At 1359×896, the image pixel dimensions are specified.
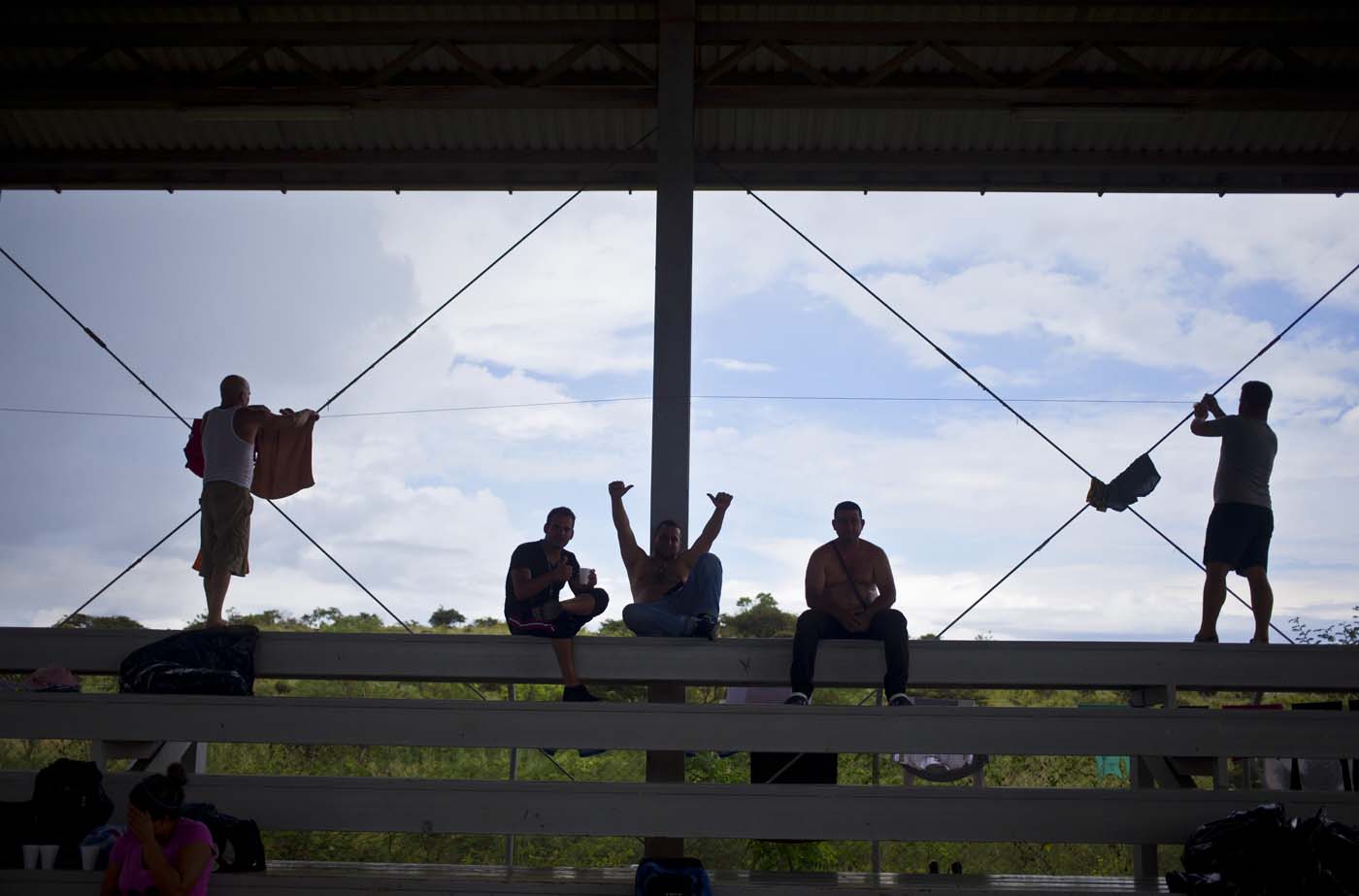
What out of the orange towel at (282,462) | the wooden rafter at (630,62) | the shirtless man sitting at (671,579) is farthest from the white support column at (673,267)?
the orange towel at (282,462)

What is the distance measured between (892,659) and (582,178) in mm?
4300

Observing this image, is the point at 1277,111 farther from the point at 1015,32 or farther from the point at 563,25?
the point at 563,25

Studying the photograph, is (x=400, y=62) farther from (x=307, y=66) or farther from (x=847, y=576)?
(x=847, y=576)

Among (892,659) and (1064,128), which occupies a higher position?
(1064,128)

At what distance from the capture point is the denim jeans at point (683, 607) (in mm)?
5605

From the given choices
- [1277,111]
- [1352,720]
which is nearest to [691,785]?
[1352,720]

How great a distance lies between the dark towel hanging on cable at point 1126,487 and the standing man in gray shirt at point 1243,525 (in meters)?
0.80

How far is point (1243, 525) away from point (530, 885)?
3847 millimetres

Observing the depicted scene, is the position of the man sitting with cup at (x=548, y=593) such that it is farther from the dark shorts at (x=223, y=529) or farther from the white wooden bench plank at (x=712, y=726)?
the dark shorts at (x=223, y=529)

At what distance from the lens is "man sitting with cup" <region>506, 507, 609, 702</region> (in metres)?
5.48

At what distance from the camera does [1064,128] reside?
305 inches

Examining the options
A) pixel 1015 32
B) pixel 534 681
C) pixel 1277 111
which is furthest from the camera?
pixel 1277 111

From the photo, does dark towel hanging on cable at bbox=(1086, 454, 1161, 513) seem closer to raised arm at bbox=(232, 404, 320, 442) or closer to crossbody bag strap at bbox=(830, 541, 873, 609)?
crossbody bag strap at bbox=(830, 541, 873, 609)

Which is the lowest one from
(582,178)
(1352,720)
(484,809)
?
(484,809)
